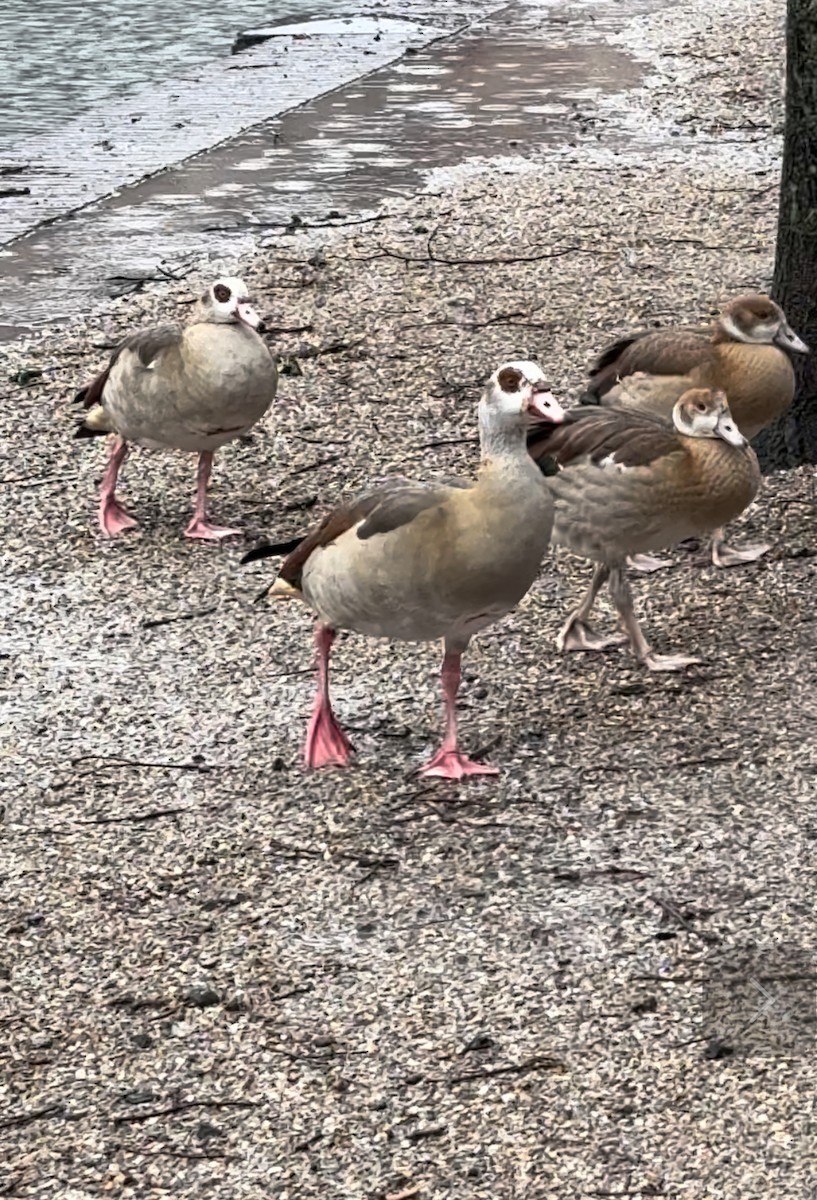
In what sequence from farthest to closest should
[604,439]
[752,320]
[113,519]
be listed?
[113,519]
[752,320]
[604,439]

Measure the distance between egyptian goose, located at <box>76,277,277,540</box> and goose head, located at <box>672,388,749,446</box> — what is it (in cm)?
173

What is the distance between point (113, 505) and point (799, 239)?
2.78m

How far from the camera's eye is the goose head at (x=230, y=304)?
270 inches

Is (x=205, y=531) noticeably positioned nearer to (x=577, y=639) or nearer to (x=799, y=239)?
(x=577, y=639)

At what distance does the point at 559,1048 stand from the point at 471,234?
721cm

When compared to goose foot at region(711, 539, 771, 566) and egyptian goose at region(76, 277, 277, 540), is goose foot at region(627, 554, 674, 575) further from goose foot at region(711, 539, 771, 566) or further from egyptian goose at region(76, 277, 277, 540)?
egyptian goose at region(76, 277, 277, 540)

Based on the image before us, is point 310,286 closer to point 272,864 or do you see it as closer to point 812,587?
point 812,587

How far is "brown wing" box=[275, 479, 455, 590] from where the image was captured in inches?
202

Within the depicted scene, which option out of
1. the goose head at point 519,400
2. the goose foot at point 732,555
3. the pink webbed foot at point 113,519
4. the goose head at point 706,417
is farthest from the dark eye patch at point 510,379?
the pink webbed foot at point 113,519

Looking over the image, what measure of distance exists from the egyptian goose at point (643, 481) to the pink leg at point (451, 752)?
711 millimetres

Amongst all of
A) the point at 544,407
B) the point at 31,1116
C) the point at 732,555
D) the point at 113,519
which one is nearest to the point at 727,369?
the point at 732,555

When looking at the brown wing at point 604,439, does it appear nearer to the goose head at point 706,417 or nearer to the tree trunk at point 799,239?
the goose head at point 706,417

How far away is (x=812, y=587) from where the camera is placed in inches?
255

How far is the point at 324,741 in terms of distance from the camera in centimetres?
545
